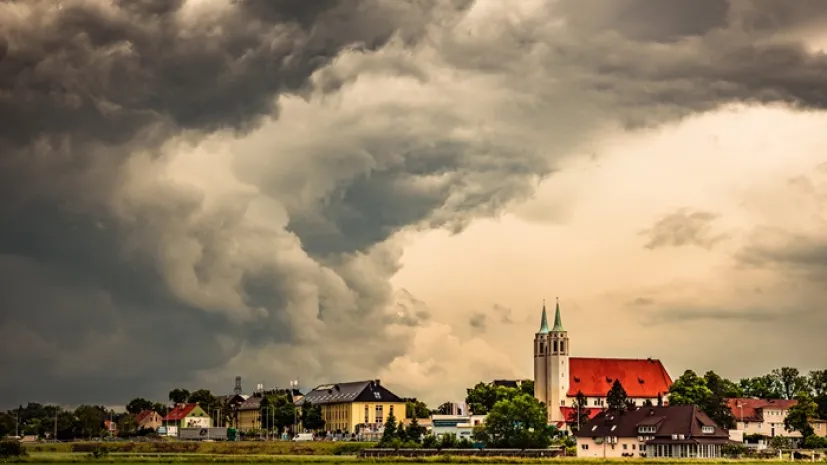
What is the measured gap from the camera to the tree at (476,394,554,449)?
129125mm

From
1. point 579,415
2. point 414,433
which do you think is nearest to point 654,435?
point 414,433

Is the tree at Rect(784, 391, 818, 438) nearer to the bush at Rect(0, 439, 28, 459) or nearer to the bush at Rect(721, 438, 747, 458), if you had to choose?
the bush at Rect(721, 438, 747, 458)

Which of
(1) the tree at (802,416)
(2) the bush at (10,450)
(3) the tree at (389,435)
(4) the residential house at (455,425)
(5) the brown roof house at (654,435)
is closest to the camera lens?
(2) the bush at (10,450)

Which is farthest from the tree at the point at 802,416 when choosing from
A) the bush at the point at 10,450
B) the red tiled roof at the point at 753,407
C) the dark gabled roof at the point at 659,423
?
the bush at the point at 10,450

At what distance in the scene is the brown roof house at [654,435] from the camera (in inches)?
4924

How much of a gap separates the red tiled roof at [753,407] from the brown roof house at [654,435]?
1797 inches

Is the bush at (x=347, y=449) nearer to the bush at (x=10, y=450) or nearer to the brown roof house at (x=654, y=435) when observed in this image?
the brown roof house at (x=654, y=435)

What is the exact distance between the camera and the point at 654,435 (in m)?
129

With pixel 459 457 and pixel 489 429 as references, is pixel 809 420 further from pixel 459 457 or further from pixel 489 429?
pixel 459 457

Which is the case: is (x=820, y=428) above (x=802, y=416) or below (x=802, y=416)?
below

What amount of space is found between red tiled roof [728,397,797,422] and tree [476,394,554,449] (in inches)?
2152

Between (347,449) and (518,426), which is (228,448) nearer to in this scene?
(347,449)

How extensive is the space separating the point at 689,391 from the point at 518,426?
152ft

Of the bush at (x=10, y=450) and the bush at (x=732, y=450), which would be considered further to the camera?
the bush at (x=732, y=450)
